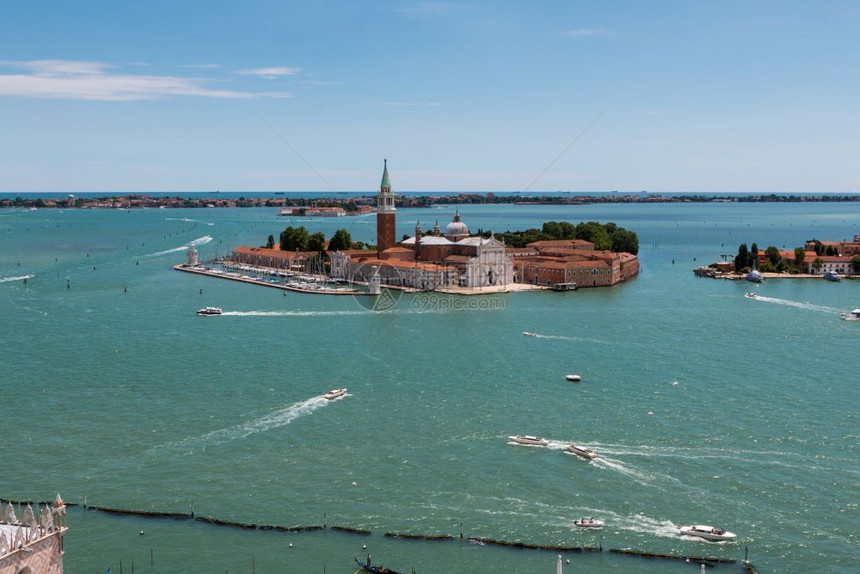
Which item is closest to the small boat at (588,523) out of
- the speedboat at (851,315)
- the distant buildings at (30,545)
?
the distant buildings at (30,545)

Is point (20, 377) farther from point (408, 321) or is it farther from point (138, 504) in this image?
point (408, 321)

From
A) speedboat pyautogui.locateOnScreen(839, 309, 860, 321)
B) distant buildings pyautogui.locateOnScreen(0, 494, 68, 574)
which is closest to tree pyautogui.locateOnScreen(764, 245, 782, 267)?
speedboat pyautogui.locateOnScreen(839, 309, 860, 321)

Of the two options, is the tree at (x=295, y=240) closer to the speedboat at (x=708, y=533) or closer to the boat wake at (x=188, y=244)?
the boat wake at (x=188, y=244)

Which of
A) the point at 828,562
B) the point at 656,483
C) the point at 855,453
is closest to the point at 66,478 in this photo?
the point at 656,483

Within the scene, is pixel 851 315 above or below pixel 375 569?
above

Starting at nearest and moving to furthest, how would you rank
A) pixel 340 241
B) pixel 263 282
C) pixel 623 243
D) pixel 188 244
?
pixel 263 282, pixel 340 241, pixel 623 243, pixel 188 244

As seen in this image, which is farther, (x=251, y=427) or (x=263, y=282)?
(x=263, y=282)

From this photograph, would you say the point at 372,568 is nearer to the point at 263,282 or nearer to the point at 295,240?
the point at 263,282

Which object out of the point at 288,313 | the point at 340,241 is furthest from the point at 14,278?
the point at 288,313
